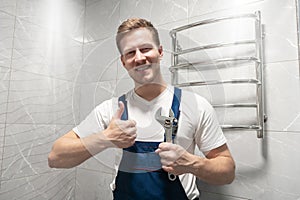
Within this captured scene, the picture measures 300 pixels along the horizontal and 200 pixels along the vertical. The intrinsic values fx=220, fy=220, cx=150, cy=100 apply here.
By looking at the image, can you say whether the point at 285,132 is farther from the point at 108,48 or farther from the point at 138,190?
the point at 108,48

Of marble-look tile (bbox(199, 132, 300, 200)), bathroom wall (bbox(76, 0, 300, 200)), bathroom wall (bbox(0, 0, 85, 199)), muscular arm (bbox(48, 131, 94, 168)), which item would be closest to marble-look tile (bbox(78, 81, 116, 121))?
bathroom wall (bbox(76, 0, 300, 200))

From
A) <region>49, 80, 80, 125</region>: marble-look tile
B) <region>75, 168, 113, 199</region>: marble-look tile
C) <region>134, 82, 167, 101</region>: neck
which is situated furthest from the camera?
<region>49, 80, 80, 125</region>: marble-look tile

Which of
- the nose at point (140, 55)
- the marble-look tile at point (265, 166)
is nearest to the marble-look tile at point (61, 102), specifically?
the nose at point (140, 55)

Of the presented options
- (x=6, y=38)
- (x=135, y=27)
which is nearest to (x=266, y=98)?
(x=135, y=27)

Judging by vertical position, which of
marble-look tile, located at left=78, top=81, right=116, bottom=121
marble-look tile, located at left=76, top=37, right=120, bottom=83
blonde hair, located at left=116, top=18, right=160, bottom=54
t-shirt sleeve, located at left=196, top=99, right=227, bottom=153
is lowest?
t-shirt sleeve, located at left=196, top=99, right=227, bottom=153

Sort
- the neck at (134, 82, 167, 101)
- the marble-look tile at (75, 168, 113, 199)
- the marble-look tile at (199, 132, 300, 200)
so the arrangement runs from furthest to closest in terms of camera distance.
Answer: the marble-look tile at (75, 168, 113, 199), the marble-look tile at (199, 132, 300, 200), the neck at (134, 82, 167, 101)

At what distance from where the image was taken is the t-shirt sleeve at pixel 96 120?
752mm

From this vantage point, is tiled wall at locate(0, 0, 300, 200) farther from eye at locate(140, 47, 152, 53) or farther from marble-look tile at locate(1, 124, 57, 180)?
eye at locate(140, 47, 152, 53)

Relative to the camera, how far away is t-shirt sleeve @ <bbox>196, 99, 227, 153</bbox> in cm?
75

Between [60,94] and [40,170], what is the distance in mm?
413

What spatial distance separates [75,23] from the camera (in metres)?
1.24

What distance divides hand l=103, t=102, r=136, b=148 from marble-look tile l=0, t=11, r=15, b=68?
0.75 meters

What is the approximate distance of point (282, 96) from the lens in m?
0.86

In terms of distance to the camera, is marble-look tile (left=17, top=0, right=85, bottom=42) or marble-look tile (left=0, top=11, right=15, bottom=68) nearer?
marble-look tile (left=0, top=11, right=15, bottom=68)
